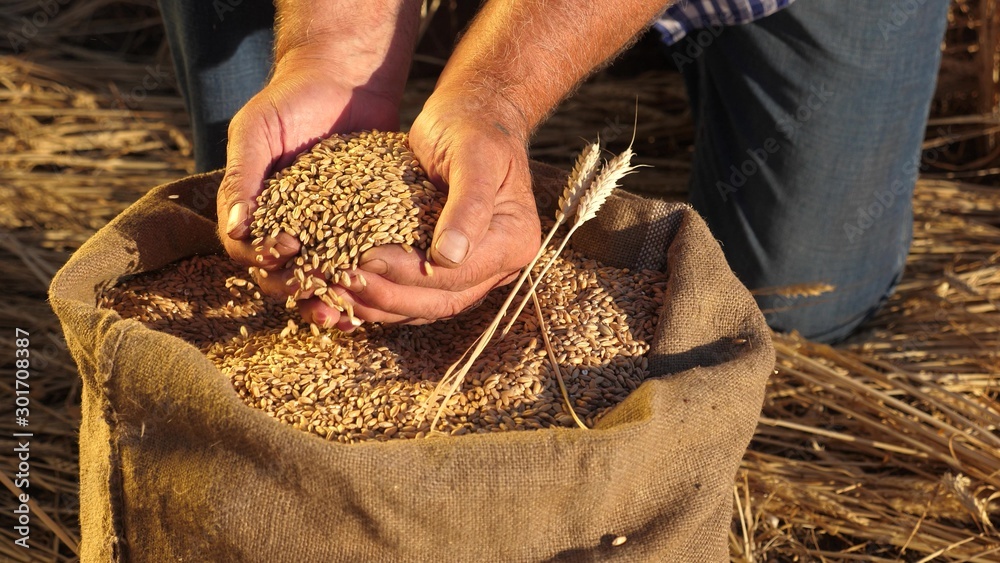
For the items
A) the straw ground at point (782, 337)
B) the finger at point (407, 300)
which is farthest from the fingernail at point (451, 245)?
the straw ground at point (782, 337)

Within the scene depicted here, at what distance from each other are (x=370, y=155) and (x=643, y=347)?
585mm

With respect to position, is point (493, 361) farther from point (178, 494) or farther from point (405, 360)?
point (178, 494)

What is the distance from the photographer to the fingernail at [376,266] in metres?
1.30

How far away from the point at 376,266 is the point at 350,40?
717 millimetres

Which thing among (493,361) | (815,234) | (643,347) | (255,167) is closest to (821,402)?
(815,234)

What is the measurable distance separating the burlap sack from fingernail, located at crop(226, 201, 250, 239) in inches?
9.7

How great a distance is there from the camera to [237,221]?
140 cm

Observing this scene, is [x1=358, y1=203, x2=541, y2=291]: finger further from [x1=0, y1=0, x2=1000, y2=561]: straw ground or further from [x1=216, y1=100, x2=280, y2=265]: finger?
[x1=0, y1=0, x2=1000, y2=561]: straw ground

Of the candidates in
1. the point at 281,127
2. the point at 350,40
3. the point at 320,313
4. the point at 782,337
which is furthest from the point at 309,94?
the point at 782,337

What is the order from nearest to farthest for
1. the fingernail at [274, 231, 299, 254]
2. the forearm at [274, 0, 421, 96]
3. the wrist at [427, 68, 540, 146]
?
the fingernail at [274, 231, 299, 254]
the wrist at [427, 68, 540, 146]
the forearm at [274, 0, 421, 96]

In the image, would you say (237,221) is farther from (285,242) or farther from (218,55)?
(218,55)

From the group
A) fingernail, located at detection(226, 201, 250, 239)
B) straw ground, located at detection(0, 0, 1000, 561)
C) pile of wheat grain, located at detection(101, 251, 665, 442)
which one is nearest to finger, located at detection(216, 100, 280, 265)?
fingernail, located at detection(226, 201, 250, 239)

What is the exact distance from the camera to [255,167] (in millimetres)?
1499

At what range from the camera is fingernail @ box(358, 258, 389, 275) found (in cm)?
130
